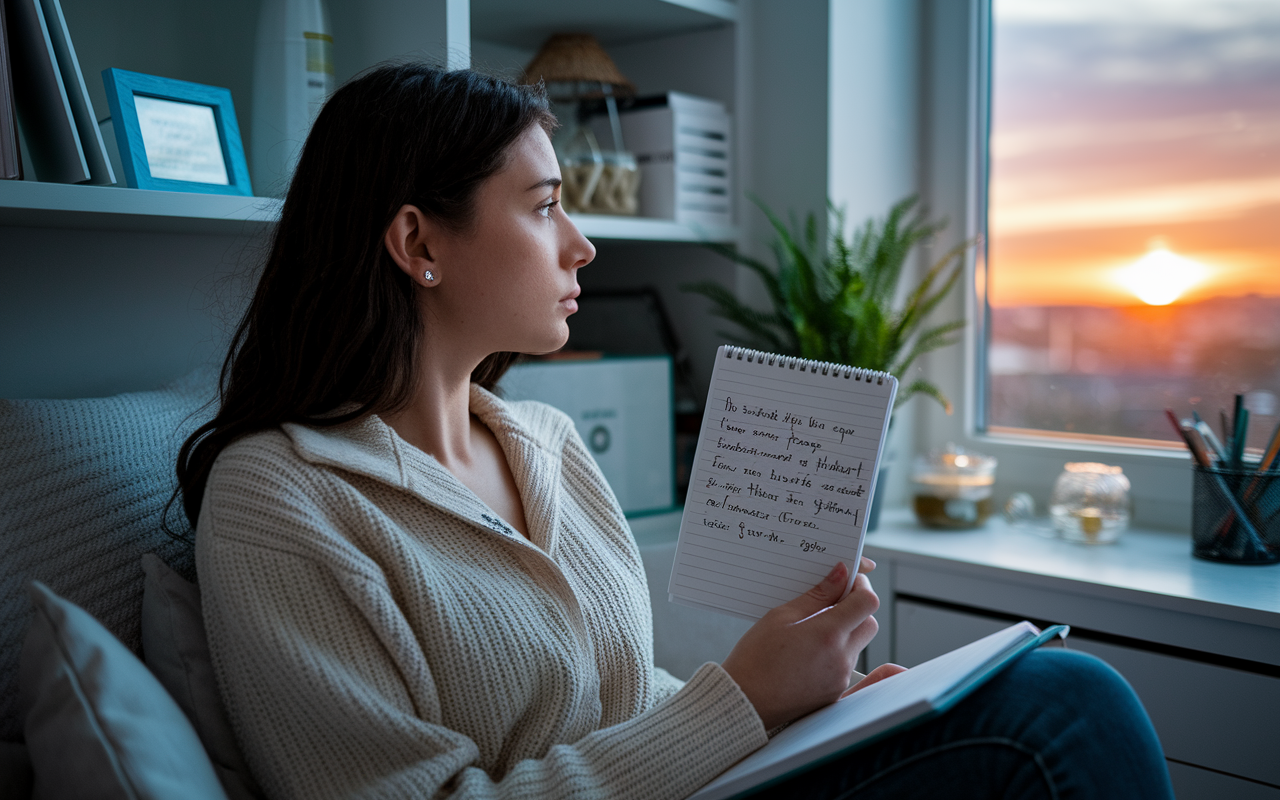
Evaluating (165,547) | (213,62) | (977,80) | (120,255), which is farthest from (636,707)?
(977,80)

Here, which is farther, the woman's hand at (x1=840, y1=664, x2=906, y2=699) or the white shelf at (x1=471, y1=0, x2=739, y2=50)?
→ the white shelf at (x1=471, y1=0, x2=739, y2=50)

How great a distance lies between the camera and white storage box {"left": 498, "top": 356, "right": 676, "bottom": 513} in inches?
62.0

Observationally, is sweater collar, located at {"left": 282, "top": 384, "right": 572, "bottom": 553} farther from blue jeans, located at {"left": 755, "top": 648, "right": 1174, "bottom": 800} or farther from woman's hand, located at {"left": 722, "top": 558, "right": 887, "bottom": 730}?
blue jeans, located at {"left": 755, "top": 648, "right": 1174, "bottom": 800}

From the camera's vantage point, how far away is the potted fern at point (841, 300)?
1589 mm

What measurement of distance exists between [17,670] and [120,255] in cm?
63

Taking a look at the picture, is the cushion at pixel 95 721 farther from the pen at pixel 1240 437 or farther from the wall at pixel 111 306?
the pen at pixel 1240 437

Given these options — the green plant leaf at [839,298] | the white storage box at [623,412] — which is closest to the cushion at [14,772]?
the white storage box at [623,412]

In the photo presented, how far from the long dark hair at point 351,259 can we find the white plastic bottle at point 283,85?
0.87 feet

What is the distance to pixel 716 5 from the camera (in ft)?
5.77

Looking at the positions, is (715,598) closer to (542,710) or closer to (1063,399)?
(542,710)

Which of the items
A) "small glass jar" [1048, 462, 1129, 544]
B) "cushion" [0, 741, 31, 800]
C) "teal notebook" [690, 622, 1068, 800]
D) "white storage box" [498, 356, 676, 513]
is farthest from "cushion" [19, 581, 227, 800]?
"small glass jar" [1048, 462, 1129, 544]

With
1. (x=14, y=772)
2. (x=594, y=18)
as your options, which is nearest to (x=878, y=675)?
(x=14, y=772)

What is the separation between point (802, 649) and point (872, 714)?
0.11m

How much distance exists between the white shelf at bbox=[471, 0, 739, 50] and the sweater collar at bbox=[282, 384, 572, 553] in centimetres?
82
